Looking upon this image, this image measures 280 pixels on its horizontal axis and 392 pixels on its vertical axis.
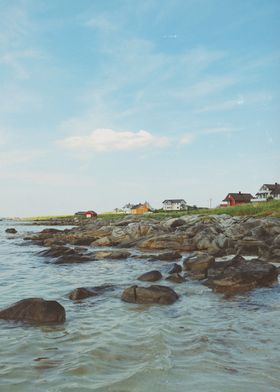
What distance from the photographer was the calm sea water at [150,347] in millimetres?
4652

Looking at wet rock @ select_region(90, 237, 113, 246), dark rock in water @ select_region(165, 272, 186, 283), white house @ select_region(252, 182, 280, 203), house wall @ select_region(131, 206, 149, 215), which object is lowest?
dark rock in water @ select_region(165, 272, 186, 283)

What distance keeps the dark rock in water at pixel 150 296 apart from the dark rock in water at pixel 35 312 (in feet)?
6.88

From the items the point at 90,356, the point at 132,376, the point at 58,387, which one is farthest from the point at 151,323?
the point at 58,387

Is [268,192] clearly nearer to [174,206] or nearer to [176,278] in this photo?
[174,206]

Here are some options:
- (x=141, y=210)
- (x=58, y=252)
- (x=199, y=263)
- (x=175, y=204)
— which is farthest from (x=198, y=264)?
(x=141, y=210)

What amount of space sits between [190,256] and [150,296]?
255 inches

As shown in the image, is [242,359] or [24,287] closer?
[242,359]

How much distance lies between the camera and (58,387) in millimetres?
4504

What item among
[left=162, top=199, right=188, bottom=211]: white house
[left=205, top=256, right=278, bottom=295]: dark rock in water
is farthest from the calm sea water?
[left=162, top=199, right=188, bottom=211]: white house

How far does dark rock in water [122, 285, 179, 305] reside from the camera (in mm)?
9016

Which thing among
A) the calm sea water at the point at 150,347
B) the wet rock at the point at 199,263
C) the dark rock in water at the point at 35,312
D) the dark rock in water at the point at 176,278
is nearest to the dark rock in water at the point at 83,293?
the calm sea water at the point at 150,347

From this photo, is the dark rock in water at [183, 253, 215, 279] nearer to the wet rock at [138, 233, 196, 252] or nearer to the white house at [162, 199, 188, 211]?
the wet rock at [138, 233, 196, 252]

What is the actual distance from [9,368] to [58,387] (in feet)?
3.42

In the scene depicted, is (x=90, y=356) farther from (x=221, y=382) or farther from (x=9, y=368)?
(x=221, y=382)
